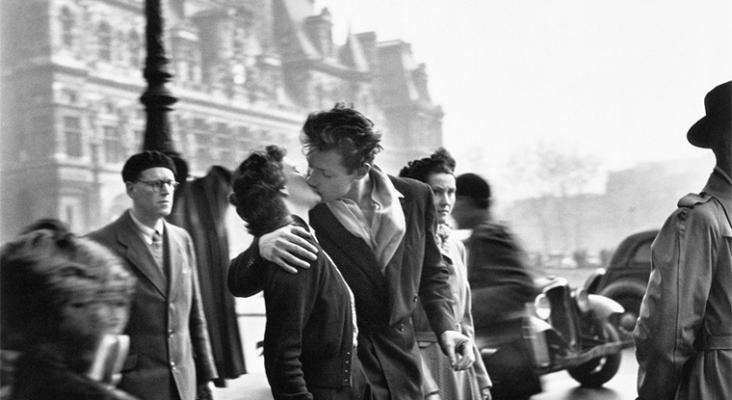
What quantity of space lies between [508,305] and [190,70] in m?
22.0

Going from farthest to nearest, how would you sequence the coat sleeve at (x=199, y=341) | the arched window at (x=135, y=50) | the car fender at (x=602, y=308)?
the arched window at (x=135, y=50) → the car fender at (x=602, y=308) → the coat sleeve at (x=199, y=341)

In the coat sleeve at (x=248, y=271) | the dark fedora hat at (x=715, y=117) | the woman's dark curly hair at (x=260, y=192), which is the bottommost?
the coat sleeve at (x=248, y=271)

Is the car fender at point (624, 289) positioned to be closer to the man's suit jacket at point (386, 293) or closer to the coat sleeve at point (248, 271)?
the man's suit jacket at point (386, 293)

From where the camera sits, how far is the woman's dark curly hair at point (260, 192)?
9.01 feet

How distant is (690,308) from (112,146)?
2166cm

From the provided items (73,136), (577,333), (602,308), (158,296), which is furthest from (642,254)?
(73,136)

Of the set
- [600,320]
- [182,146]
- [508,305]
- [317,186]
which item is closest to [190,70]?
[182,146]

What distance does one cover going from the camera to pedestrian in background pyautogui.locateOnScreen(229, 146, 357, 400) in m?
2.62

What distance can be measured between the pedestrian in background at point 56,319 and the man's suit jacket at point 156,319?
207cm

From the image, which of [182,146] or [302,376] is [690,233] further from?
[182,146]

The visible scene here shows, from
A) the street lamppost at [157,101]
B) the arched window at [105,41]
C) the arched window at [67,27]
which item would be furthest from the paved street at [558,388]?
the arched window at [105,41]

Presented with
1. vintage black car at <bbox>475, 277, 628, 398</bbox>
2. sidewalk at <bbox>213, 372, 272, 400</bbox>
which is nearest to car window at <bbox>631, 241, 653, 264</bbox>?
vintage black car at <bbox>475, 277, 628, 398</bbox>

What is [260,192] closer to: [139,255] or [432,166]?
[139,255]

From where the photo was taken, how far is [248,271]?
9.02ft
